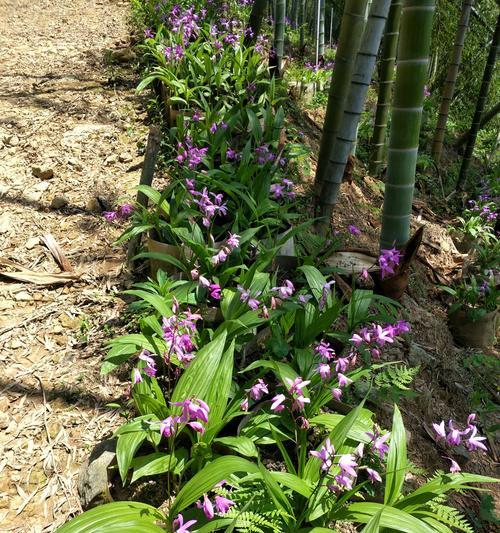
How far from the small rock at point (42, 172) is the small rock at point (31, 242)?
704 mm

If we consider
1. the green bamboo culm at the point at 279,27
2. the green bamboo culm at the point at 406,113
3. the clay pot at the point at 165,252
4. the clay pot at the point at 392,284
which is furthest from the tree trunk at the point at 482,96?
the clay pot at the point at 165,252

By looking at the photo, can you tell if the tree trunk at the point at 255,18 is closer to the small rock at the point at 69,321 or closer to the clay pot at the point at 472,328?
the clay pot at the point at 472,328

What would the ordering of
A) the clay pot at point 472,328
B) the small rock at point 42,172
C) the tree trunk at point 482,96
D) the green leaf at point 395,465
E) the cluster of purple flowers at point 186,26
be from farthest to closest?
1. the tree trunk at point 482,96
2. the cluster of purple flowers at point 186,26
3. the small rock at point 42,172
4. the clay pot at point 472,328
5. the green leaf at point 395,465

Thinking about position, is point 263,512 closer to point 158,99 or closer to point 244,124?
point 244,124

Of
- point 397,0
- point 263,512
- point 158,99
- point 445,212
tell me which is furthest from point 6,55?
point 263,512

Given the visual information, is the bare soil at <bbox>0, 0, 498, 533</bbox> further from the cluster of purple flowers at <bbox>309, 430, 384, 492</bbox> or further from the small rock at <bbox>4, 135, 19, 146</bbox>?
the cluster of purple flowers at <bbox>309, 430, 384, 492</bbox>

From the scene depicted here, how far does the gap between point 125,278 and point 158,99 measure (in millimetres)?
2284

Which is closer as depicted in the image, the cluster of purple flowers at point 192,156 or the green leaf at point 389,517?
the green leaf at point 389,517

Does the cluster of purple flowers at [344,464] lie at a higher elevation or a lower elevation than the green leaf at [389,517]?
higher

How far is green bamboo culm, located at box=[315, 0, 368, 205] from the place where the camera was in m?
2.65

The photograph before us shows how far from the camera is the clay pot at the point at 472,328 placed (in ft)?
9.91

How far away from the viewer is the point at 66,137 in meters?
3.87

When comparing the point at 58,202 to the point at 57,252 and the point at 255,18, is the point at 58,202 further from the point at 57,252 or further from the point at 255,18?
the point at 255,18

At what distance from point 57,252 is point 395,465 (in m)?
2.16
